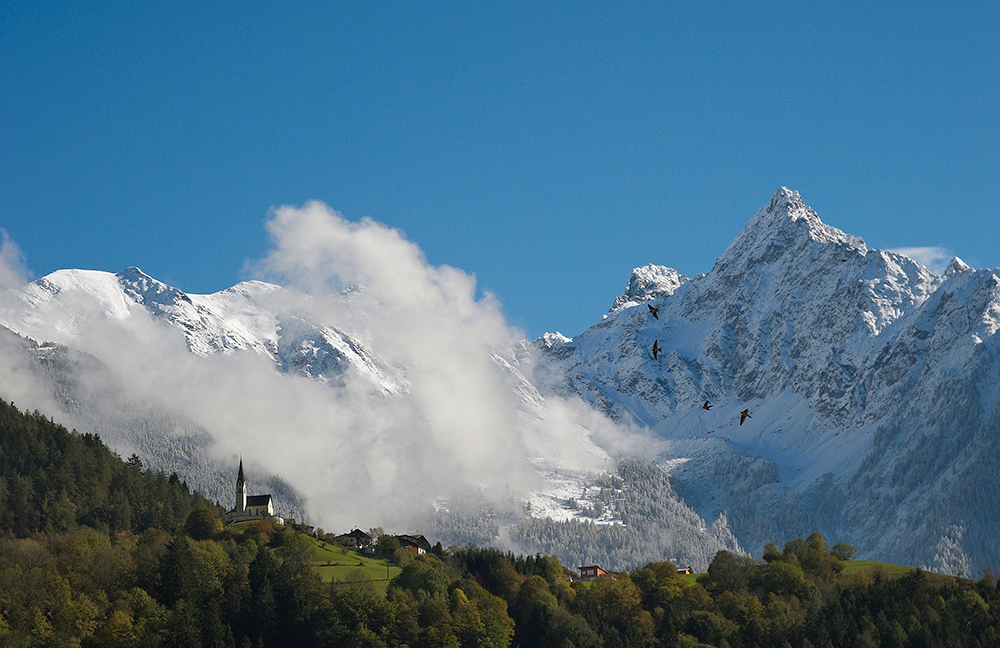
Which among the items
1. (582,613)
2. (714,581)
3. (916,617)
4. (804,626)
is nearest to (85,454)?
(582,613)

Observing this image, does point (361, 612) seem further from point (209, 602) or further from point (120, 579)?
point (120, 579)

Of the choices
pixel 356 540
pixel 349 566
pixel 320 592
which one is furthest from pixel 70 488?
pixel 320 592

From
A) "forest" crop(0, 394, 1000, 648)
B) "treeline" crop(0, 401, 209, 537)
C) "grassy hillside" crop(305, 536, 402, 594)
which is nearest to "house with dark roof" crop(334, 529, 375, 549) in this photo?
"grassy hillside" crop(305, 536, 402, 594)

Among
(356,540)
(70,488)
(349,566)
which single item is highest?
(70,488)

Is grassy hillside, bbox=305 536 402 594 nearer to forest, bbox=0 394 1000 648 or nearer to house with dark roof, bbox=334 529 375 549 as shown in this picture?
forest, bbox=0 394 1000 648

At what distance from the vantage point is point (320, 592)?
147875 mm

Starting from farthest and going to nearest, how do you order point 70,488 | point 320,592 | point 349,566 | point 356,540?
point 356,540, point 70,488, point 349,566, point 320,592

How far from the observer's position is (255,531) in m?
169

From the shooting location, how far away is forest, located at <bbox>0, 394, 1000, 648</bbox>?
446ft

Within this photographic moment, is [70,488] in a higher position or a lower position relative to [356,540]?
higher

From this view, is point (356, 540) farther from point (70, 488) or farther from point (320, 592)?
point (320, 592)

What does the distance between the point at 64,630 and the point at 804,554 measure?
11173 cm

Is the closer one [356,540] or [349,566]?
[349,566]

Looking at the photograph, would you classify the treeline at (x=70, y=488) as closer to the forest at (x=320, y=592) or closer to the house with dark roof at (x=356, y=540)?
the forest at (x=320, y=592)
